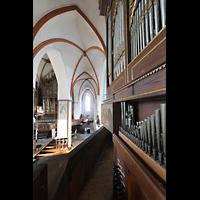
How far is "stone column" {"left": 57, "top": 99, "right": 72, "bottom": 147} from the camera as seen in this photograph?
25.1 ft

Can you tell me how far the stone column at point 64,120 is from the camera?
25.1 ft

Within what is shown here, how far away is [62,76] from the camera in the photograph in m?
7.25

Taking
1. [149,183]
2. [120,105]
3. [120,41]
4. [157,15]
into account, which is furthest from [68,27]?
[149,183]

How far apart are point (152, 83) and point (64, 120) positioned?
7651 mm

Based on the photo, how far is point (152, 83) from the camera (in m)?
0.81

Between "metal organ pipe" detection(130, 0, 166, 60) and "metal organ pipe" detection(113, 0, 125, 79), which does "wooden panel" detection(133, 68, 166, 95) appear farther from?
"metal organ pipe" detection(113, 0, 125, 79)

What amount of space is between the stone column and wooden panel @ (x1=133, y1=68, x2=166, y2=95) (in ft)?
24.2

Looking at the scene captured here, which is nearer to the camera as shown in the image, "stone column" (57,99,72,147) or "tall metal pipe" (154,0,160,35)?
"tall metal pipe" (154,0,160,35)

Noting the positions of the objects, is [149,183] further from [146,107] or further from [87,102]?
[87,102]

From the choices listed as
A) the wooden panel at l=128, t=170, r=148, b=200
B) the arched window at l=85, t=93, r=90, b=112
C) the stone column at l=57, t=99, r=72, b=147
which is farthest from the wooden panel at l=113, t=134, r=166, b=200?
the arched window at l=85, t=93, r=90, b=112

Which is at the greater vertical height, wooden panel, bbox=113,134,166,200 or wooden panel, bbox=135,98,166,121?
wooden panel, bbox=135,98,166,121
